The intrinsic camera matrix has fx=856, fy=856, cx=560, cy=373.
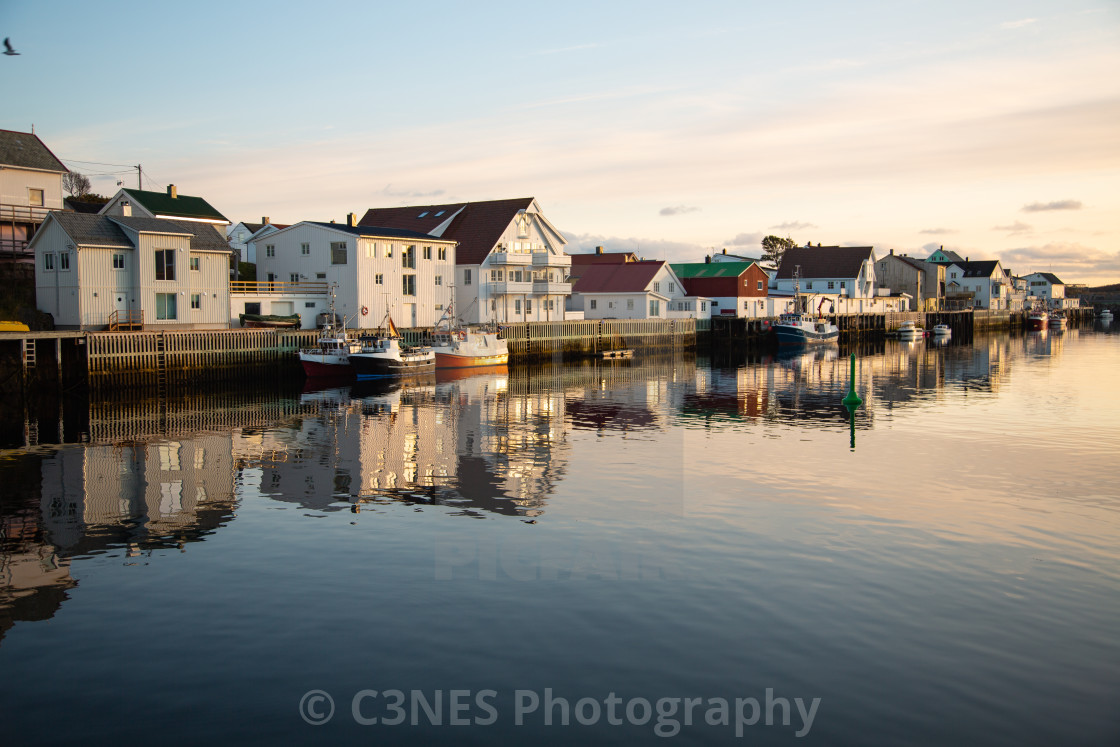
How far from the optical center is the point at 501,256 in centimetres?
7400

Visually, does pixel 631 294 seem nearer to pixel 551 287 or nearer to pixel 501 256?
pixel 551 287

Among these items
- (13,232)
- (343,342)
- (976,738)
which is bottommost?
(976,738)

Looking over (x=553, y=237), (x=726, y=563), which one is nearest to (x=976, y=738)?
(x=726, y=563)

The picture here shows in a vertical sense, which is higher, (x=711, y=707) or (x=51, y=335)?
(x=51, y=335)

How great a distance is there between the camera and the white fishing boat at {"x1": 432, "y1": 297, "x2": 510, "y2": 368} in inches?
2370

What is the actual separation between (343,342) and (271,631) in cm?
4159

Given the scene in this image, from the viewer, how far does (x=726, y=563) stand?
1603cm

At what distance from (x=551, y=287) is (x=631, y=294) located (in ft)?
38.5

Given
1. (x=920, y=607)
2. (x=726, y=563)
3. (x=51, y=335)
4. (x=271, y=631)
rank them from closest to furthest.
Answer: (x=271, y=631) → (x=920, y=607) → (x=726, y=563) → (x=51, y=335)

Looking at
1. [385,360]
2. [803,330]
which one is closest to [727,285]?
[803,330]

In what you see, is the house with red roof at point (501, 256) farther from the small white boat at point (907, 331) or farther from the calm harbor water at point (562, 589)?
the small white boat at point (907, 331)

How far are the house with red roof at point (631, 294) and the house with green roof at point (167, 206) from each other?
1400 inches

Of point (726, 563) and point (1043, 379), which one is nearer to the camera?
point (726, 563)

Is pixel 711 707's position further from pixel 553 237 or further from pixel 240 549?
pixel 553 237
